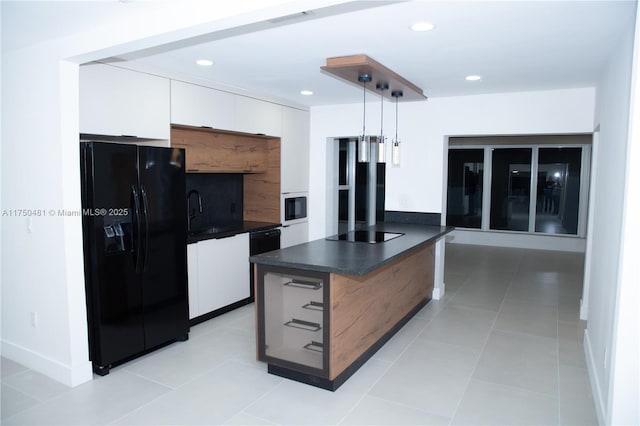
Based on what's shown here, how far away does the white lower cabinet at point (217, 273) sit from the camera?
4309mm

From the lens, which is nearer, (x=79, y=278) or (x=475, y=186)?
(x=79, y=278)

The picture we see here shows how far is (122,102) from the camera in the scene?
11.8 feet

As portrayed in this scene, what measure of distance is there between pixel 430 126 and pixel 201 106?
8.76ft

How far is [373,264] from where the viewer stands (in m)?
3.04

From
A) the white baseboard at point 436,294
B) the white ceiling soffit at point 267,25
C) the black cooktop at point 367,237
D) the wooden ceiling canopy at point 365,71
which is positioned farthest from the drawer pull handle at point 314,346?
the white baseboard at point 436,294

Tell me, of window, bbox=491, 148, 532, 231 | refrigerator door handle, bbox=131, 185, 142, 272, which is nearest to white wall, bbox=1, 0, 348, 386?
refrigerator door handle, bbox=131, 185, 142, 272

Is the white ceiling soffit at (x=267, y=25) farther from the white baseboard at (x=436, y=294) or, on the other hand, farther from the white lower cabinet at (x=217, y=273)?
the white baseboard at (x=436, y=294)

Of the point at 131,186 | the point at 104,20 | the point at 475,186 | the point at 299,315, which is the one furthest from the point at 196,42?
the point at 475,186

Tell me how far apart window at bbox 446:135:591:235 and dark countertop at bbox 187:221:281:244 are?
20.1 ft

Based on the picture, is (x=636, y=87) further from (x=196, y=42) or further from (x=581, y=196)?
(x=581, y=196)

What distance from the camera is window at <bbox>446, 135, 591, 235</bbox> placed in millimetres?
9133

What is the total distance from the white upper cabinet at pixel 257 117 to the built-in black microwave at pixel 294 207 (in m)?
0.82

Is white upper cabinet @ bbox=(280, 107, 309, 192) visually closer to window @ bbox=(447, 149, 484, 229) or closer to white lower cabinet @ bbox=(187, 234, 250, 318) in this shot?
white lower cabinet @ bbox=(187, 234, 250, 318)

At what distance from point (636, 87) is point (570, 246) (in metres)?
7.90
